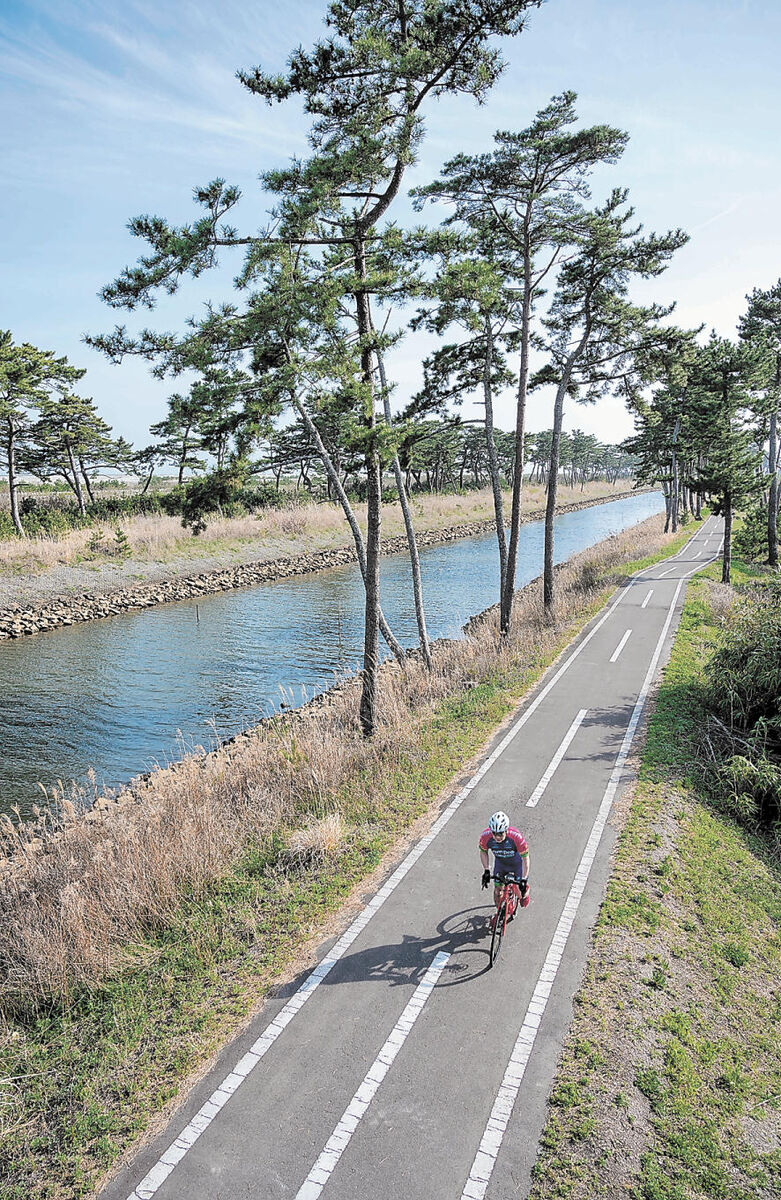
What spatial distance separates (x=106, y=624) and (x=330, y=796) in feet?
75.9

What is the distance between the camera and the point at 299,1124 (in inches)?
234

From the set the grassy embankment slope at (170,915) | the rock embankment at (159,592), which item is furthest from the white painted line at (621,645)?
the rock embankment at (159,592)

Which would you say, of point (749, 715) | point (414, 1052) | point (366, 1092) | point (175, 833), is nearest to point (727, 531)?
point (749, 715)

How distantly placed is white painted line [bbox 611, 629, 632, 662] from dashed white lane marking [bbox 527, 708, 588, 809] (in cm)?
532

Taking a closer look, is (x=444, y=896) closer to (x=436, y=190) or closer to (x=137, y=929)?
(x=137, y=929)

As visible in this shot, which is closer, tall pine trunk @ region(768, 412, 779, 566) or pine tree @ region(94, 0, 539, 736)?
pine tree @ region(94, 0, 539, 736)

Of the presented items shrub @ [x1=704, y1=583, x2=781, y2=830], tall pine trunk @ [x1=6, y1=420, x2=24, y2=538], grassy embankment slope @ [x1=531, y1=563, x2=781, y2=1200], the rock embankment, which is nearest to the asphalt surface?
grassy embankment slope @ [x1=531, y1=563, x2=781, y2=1200]

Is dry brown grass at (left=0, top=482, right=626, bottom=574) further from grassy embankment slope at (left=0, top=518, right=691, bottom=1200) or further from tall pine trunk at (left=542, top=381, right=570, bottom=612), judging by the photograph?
grassy embankment slope at (left=0, top=518, right=691, bottom=1200)

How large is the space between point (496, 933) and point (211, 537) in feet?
134

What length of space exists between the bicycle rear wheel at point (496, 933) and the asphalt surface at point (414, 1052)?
0.14 m

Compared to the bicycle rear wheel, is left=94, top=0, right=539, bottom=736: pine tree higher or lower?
higher

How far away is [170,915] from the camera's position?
8.56 meters

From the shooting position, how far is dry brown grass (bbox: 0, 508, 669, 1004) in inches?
308

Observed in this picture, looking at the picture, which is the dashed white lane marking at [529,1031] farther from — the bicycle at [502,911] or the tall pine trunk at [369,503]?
the tall pine trunk at [369,503]
